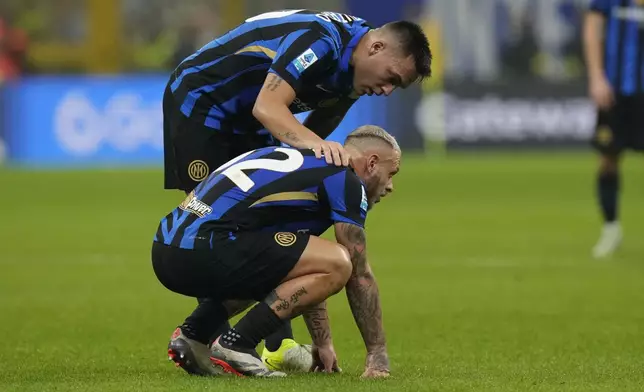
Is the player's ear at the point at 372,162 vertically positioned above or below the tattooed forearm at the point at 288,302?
above

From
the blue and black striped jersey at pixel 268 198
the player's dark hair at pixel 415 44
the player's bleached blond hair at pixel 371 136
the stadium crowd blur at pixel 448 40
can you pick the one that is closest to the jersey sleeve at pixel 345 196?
the blue and black striped jersey at pixel 268 198

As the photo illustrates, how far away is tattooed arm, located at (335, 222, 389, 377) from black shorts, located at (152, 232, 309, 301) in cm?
21

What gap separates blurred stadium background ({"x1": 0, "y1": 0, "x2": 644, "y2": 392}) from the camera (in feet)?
21.8

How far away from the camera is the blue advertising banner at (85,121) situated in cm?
2170

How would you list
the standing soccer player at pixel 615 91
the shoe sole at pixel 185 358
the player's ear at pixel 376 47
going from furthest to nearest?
the standing soccer player at pixel 615 91 → the player's ear at pixel 376 47 → the shoe sole at pixel 185 358

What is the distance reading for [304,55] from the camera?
617cm

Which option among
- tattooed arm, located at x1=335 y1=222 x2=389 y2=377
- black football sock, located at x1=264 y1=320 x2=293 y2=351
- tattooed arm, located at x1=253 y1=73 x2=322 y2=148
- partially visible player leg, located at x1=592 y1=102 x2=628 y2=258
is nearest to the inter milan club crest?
tattooed arm, located at x1=335 y1=222 x2=389 y2=377

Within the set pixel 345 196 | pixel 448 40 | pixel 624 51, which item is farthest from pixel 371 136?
pixel 448 40

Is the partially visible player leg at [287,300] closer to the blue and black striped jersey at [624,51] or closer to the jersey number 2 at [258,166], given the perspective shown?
the jersey number 2 at [258,166]

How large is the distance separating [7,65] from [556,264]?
1753 centimetres

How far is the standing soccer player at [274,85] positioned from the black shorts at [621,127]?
4.62m

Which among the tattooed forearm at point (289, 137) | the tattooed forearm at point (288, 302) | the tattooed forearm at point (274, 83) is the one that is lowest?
the tattooed forearm at point (288, 302)

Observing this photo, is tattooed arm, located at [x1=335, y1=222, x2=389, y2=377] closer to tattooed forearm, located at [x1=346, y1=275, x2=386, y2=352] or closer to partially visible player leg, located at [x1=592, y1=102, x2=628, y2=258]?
tattooed forearm, located at [x1=346, y1=275, x2=386, y2=352]

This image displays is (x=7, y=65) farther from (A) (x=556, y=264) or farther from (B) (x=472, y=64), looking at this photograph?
(A) (x=556, y=264)
